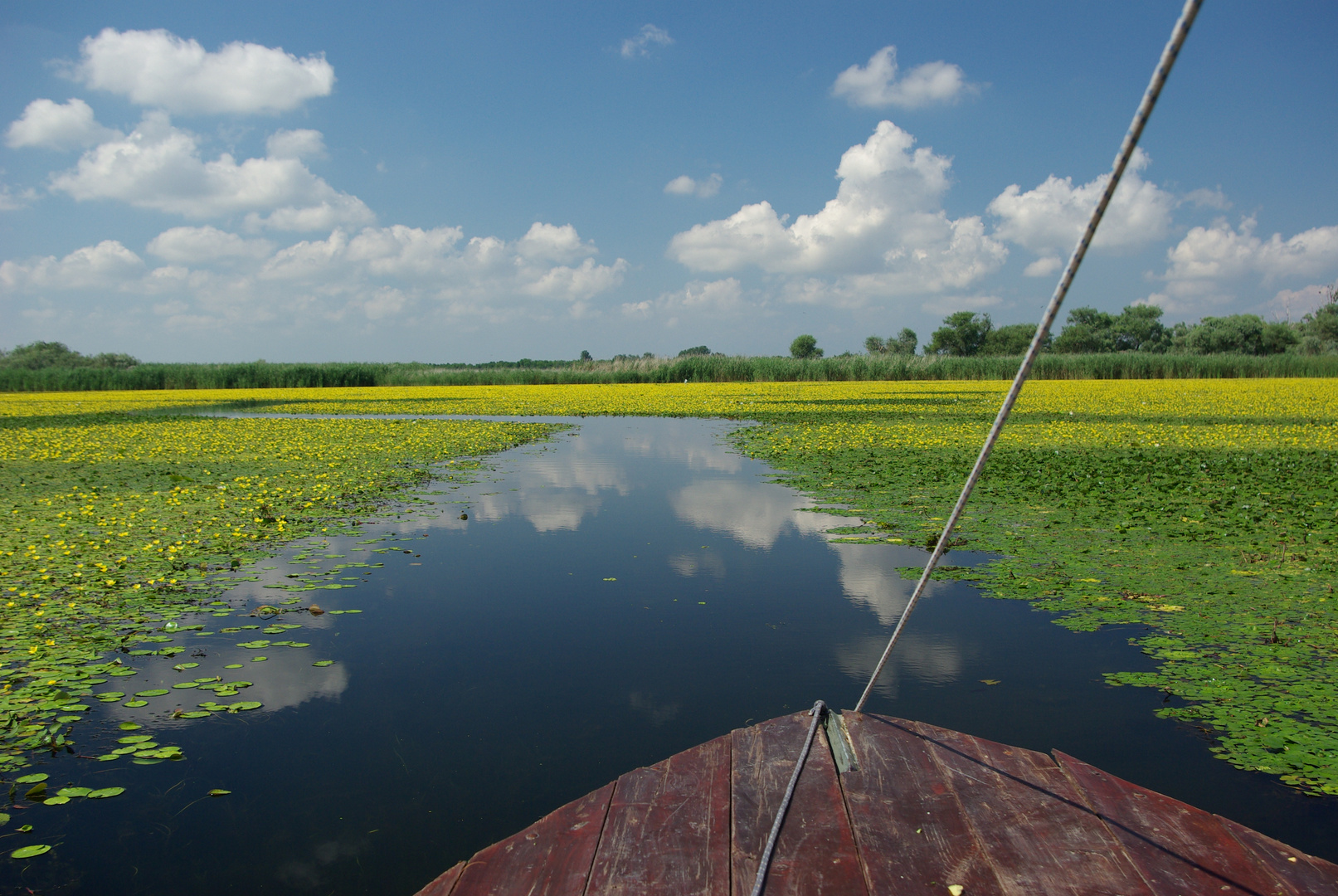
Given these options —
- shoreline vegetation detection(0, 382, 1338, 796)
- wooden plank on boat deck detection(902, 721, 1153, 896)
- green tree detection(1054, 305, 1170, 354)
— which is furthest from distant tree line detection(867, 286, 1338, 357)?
wooden plank on boat deck detection(902, 721, 1153, 896)

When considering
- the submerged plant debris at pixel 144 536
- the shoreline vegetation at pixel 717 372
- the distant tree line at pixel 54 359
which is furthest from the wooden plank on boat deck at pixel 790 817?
the distant tree line at pixel 54 359

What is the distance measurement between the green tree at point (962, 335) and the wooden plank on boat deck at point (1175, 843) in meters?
85.6

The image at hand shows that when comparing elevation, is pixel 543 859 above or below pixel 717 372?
below

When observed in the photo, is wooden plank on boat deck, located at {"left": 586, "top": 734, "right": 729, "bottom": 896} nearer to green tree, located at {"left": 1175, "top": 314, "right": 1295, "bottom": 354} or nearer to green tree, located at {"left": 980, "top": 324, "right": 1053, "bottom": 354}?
green tree, located at {"left": 1175, "top": 314, "right": 1295, "bottom": 354}

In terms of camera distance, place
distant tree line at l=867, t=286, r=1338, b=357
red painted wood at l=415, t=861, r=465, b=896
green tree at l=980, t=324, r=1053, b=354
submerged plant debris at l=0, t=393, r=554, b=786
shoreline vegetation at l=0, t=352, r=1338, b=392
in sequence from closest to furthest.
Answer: red painted wood at l=415, t=861, r=465, b=896 → submerged plant debris at l=0, t=393, r=554, b=786 → shoreline vegetation at l=0, t=352, r=1338, b=392 → distant tree line at l=867, t=286, r=1338, b=357 → green tree at l=980, t=324, r=1053, b=354

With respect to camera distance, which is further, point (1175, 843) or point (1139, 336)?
point (1139, 336)

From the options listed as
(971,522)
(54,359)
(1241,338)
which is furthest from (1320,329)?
(54,359)

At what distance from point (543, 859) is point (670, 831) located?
1.20 feet

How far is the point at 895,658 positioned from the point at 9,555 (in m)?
7.05

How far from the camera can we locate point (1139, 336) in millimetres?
74438

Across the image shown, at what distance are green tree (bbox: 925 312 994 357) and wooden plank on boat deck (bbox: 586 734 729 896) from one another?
8590 centimetres

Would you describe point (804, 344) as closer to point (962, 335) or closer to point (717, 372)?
point (962, 335)

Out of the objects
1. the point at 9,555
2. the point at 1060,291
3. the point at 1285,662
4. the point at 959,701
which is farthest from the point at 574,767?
the point at 9,555

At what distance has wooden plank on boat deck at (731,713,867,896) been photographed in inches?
79.1
